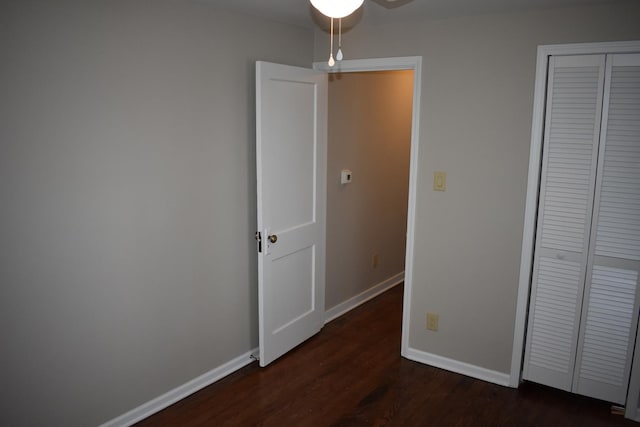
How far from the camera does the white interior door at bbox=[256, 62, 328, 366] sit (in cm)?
306

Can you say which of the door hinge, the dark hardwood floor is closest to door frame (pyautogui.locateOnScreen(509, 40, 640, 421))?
the dark hardwood floor

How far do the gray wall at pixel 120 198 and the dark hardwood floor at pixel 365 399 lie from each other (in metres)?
0.25

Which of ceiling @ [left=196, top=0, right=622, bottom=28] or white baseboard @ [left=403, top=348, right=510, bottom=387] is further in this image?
white baseboard @ [left=403, top=348, right=510, bottom=387]

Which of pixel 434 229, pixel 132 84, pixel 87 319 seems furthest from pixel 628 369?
pixel 132 84

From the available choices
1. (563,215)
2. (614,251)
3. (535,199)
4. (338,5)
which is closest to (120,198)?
(338,5)

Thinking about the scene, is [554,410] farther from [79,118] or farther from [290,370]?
[79,118]

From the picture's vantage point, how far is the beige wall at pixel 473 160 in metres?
2.82

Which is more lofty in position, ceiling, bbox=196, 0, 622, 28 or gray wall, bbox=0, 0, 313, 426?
ceiling, bbox=196, 0, 622, 28

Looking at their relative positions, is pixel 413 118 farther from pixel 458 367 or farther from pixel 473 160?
pixel 458 367

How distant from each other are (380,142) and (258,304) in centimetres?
194

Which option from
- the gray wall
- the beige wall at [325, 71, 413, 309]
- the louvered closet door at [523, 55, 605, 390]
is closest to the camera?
the gray wall

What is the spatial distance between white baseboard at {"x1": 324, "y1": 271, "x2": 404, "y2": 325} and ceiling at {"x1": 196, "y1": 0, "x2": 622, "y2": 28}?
228 centimetres

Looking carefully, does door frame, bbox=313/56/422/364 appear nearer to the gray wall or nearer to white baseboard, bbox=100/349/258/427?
the gray wall

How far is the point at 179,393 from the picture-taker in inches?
113
